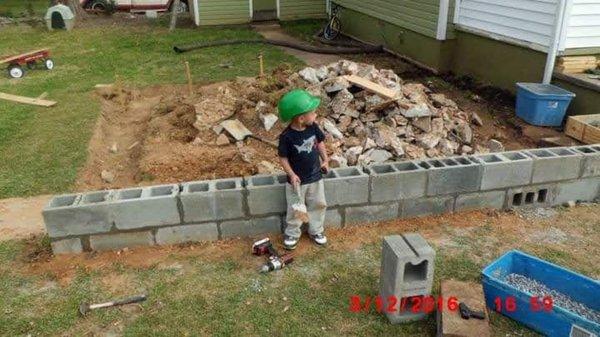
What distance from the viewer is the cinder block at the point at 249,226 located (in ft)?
16.2

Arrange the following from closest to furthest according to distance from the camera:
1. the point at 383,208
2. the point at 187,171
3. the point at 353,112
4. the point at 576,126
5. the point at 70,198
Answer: the point at 70,198 < the point at 383,208 < the point at 187,171 < the point at 353,112 < the point at 576,126

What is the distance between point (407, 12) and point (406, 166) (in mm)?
7811

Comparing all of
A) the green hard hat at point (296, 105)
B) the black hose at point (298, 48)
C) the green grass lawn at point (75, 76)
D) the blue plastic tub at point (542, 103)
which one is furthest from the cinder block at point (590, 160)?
the black hose at point (298, 48)

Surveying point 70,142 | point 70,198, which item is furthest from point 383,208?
point 70,142

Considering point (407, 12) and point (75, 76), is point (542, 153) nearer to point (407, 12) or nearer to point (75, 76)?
point (407, 12)

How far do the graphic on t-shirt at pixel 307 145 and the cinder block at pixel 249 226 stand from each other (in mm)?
847

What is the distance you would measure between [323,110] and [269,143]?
3.01 feet

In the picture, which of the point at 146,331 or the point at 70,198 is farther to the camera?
the point at 70,198

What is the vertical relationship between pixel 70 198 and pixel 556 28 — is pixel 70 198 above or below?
below

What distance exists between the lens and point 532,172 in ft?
17.6

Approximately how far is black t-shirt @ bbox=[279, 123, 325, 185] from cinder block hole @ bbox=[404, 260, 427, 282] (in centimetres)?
127

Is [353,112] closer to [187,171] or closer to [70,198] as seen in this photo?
[187,171]

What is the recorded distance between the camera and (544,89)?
8062mm

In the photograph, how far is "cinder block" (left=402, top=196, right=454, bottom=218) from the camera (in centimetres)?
→ 524
